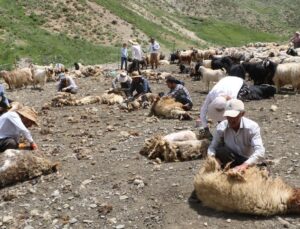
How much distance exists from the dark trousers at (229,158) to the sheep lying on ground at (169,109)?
525cm

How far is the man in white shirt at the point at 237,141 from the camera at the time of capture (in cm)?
747

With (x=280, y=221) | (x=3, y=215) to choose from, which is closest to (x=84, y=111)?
(x=3, y=215)

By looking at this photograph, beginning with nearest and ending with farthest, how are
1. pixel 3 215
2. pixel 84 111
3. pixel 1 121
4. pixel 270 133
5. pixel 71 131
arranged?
pixel 3 215 → pixel 1 121 → pixel 270 133 → pixel 71 131 → pixel 84 111

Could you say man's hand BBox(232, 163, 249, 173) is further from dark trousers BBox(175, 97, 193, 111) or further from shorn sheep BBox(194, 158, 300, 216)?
dark trousers BBox(175, 97, 193, 111)

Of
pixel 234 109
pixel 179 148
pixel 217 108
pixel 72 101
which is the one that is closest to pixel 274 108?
pixel 217 108

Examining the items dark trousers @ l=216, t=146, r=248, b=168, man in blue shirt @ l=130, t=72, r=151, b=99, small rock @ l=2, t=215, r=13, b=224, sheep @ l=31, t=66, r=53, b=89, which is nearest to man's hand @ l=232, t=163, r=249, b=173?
dark trousers @ l=216, t=146, r=248, b=168

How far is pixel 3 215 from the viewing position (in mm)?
8250

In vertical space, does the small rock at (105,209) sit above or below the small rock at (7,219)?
above

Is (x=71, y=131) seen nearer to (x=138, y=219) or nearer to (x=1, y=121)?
(x=1, y=121)

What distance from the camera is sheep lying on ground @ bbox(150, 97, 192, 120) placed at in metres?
13.1

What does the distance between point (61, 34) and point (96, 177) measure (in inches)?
1267

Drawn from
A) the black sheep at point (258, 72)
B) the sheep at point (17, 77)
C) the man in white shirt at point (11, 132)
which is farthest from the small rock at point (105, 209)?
the sheep at point (17, 77)

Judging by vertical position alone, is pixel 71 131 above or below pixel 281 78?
below

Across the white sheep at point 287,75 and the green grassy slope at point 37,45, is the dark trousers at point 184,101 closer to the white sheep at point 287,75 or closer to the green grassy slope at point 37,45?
the white sheep at point 287,75
